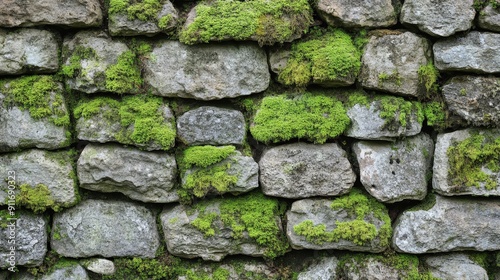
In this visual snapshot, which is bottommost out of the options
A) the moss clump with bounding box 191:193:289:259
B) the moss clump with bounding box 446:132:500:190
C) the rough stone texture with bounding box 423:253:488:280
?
the rough stone texture with bounding box 423:253:488:280

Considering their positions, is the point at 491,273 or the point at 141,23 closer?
the point at 141,23

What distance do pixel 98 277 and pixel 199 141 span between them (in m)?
1.04

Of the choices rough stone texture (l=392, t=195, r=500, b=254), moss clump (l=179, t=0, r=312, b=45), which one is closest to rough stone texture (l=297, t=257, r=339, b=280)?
rough stone texture (l=392, t=195, r=500, b=254)

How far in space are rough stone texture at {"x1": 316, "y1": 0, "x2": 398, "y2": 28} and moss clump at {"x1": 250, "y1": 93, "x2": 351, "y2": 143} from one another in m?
0.45

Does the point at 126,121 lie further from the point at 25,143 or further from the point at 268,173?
the point at 268,173

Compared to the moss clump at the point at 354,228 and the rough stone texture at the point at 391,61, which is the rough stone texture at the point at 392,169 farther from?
the rough stone texture at the point at 391,61

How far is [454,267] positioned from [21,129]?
2.61m

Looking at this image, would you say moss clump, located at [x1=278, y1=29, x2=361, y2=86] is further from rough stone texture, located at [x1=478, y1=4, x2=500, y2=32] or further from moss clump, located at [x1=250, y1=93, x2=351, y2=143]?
rough stone texture, located at [x1=478, y1=4, x2=500, y2=32]

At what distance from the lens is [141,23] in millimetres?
2590

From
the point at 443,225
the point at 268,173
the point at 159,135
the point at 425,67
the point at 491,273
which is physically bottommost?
the point at 491,273

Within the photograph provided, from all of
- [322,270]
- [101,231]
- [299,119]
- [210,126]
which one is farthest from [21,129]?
[322,270]

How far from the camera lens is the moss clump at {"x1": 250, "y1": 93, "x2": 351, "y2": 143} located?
8.77 ft

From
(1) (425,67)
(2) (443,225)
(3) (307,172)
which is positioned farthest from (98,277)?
(1) (425,67)

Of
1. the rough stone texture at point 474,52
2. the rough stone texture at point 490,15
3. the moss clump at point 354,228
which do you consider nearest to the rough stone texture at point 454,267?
the moss clump at point 354,228
